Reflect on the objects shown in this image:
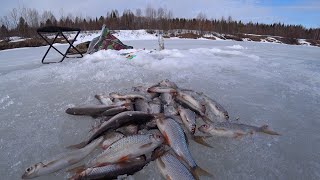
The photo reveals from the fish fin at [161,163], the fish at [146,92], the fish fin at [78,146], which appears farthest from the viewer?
the fish at [146,92]

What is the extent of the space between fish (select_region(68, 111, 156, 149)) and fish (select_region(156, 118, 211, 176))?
158 millimetres

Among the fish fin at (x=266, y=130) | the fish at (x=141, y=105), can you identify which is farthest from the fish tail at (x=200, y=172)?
the fish at (x=141, y=105)

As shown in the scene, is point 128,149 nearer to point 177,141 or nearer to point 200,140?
point 177,141

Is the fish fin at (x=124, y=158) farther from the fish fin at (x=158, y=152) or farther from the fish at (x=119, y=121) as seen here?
the fish at (x=119, y=121)

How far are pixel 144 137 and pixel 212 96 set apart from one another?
195cm

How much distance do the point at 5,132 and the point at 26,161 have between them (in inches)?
32.0

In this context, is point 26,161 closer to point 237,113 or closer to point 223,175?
point 223,175

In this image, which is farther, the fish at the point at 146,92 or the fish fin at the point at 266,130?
the fish at the point at 146,92

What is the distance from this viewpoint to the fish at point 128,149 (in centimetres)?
195

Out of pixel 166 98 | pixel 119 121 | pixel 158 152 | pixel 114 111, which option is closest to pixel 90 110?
pixel 114 111

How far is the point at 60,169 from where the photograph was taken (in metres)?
2.00

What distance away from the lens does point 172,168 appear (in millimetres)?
1806

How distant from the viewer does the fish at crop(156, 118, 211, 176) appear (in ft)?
6.31

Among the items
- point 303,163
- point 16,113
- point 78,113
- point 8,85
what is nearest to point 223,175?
point 303,163
